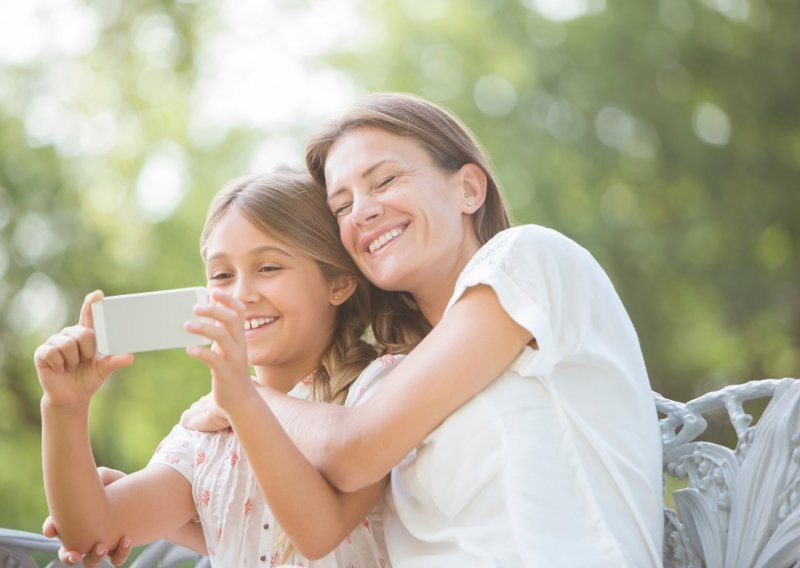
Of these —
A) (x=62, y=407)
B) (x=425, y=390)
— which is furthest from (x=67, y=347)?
(x=425, y=390)

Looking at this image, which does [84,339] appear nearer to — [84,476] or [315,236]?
[84,476]

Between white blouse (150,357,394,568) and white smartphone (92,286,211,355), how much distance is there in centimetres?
52

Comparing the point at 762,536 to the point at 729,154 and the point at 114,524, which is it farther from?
the point at 729,154

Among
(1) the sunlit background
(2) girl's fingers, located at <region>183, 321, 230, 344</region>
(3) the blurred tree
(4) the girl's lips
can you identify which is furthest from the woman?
(3) the blurred tree

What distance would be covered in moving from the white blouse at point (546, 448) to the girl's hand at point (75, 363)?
0.61 metres

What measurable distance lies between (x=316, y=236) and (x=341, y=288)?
15 centimetres

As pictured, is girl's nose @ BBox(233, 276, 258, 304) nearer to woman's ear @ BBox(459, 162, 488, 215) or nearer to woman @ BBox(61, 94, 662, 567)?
woman @ BBox(61, 94, 662, 567)

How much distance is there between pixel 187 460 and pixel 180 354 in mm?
10478

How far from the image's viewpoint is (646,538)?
1.95 m

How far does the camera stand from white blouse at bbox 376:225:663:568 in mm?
1884

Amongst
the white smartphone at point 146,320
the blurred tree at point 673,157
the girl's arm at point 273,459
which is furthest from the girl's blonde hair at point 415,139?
the blurred tree at point 673,157

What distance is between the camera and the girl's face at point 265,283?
2291mm

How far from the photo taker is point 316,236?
7.82ft

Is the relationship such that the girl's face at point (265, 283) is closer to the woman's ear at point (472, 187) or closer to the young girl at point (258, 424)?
the young girl at point (258, 424)
